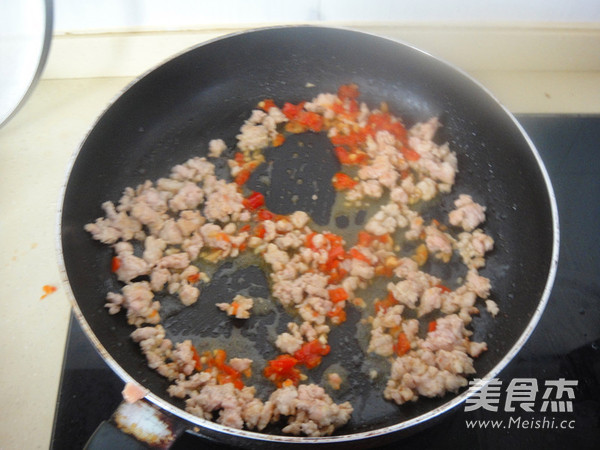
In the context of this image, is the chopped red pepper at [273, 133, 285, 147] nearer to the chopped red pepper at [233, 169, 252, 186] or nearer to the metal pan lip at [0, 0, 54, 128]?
the chopped red pepper at [233, 169, 252, 186]

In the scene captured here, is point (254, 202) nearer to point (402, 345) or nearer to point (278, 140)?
point (278, 140)

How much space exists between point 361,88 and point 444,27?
0.87 feet

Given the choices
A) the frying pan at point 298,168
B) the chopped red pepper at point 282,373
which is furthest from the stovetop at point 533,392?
the chopped red pepper at point 282,373

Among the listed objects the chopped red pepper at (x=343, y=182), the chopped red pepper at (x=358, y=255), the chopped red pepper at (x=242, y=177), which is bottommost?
the chopped red pepper at (x=358, y=255)

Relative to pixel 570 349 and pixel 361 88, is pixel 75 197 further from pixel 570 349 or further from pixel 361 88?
pixel 570 349

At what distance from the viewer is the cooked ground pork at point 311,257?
96cm

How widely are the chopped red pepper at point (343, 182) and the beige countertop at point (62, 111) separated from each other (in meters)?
0.43

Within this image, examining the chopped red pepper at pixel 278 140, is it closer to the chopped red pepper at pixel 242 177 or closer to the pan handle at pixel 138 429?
the chopped red pepper at pixel 242 177

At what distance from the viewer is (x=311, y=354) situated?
1.01 m

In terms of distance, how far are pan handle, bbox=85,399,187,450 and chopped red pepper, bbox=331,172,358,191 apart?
2.10 ft

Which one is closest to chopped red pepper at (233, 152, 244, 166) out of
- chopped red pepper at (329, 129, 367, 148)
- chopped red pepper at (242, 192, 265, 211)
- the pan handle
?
chopped red pepper at (242, 192, 265, 211)

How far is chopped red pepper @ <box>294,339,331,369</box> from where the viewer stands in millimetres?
1010

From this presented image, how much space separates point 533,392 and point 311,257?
1.67 ft

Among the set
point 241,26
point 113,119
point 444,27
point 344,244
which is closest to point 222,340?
point 344,244
